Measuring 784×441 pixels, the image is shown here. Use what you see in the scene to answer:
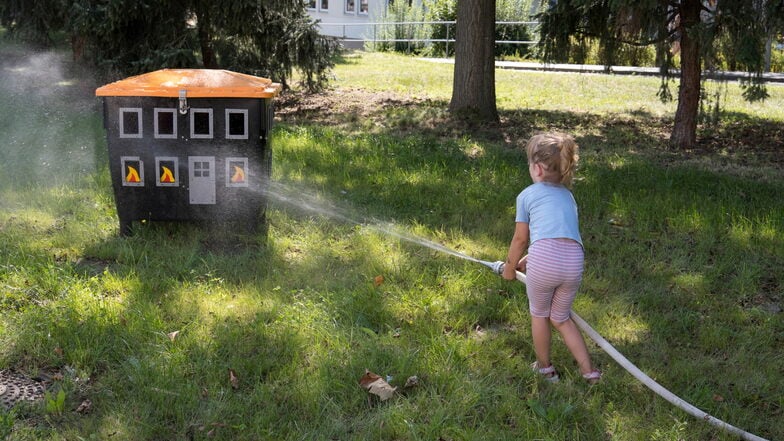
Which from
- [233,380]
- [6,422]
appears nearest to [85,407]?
[6,422]

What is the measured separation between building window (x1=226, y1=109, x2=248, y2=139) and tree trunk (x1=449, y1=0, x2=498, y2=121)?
578 cm

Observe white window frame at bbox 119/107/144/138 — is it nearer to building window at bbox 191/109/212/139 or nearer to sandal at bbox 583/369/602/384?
building window at bbox 191/109/212/139

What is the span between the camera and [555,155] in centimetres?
335

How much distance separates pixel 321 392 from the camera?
336 cm

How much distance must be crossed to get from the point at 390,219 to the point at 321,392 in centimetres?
274

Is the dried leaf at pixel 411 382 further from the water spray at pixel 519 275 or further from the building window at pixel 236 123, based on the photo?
the building window at pixel 236 123

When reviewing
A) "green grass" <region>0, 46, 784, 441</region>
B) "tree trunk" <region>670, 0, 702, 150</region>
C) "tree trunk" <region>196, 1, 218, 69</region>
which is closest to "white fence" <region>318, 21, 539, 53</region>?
"tree trunk" <region>196, 1, 218, 69</region>

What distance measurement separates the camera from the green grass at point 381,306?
10.6 feet

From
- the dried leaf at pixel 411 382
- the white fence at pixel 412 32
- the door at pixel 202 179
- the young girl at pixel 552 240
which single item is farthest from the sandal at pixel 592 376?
the white fence at pixel 412 32

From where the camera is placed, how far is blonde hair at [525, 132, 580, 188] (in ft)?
11.0

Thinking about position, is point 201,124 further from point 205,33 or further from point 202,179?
point 205,33

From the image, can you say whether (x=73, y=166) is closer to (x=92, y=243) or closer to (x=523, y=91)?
(x=92, y=243)

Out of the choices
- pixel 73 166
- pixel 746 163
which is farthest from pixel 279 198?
pixel 746 163

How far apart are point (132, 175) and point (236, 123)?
827 mm
